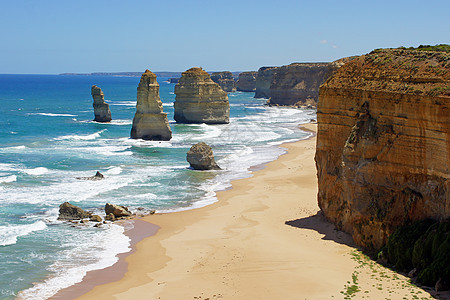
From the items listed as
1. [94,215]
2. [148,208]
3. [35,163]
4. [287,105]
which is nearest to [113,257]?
[94,215]

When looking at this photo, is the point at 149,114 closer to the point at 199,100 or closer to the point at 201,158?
the point at 201,158

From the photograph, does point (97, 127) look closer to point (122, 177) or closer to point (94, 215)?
point (122, 177)

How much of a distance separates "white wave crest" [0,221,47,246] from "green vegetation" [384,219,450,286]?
15260 mm

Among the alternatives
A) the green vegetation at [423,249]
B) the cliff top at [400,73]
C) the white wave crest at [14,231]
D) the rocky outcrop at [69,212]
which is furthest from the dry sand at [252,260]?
the cliff top at [400,73]

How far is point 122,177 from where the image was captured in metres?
37.7

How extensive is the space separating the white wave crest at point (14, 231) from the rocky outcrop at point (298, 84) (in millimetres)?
92848

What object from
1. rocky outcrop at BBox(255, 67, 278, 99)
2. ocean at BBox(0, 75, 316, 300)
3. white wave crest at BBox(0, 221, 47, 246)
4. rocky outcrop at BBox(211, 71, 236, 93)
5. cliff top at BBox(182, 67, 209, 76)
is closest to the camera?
ocean at BBox(0, 75, 316, 300)

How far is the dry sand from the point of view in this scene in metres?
16.4

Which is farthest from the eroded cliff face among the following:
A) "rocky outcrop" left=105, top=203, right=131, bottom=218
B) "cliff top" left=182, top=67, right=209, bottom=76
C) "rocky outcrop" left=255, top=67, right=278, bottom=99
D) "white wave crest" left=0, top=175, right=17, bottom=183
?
"rocky outcrop" left=255, top=67, right=278, bottom=99

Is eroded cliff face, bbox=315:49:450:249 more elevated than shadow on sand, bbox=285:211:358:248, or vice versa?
eroded cliff face, bbox=315:49:450:249

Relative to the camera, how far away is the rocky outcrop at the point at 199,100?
74.8 m

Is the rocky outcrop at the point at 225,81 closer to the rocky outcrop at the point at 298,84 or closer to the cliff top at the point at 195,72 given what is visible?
the rocky outcrop at the point at 298,84

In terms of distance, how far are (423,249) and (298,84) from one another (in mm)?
103066

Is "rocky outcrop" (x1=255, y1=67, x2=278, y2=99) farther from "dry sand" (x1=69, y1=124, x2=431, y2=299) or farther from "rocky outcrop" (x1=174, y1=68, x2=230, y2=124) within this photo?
"dry sand" (x1=69, y1=124, x2=431, y2=299)
